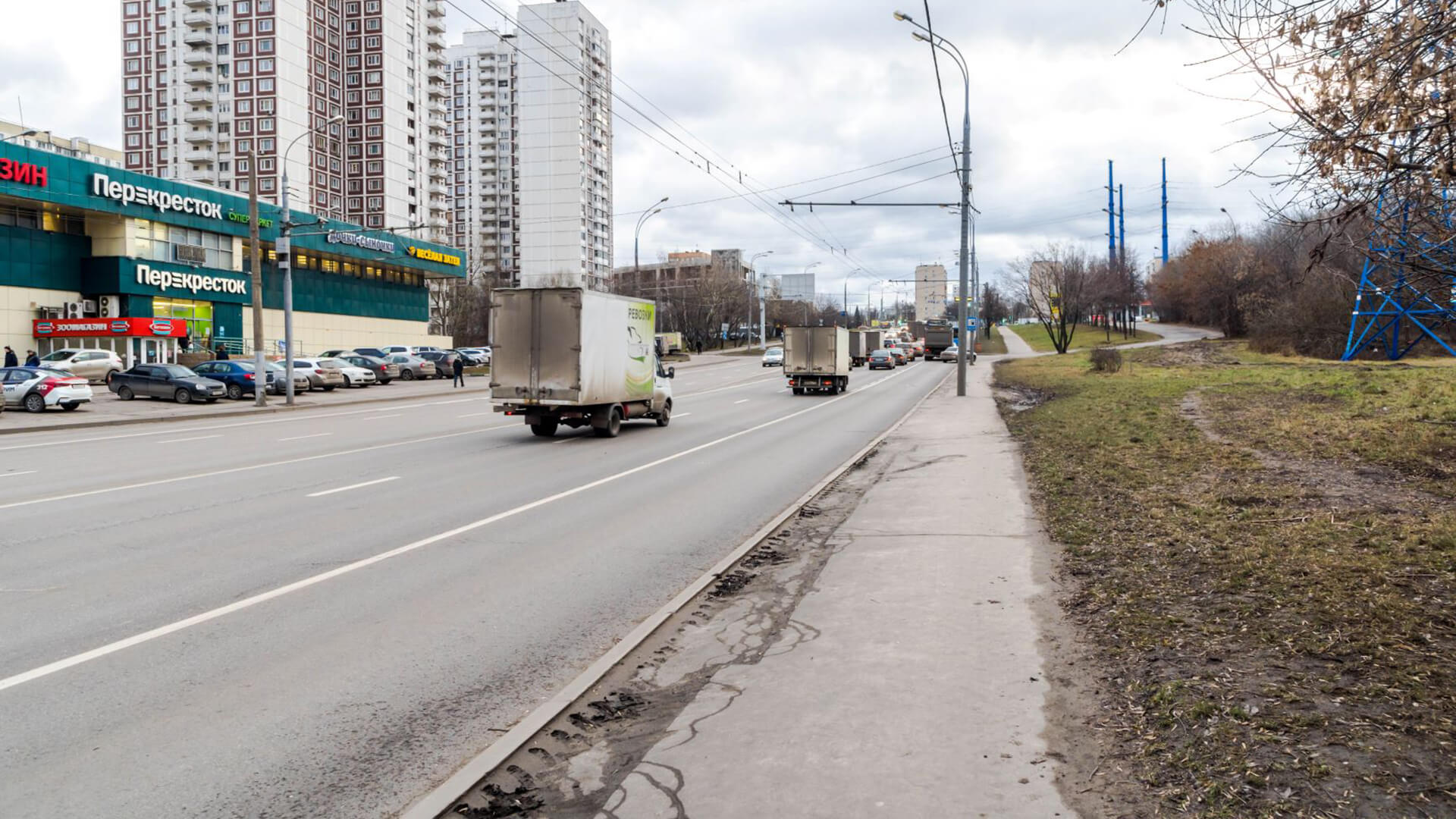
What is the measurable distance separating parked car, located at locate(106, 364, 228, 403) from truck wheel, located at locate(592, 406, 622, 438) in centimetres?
2063

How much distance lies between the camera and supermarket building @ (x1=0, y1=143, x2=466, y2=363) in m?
48.1

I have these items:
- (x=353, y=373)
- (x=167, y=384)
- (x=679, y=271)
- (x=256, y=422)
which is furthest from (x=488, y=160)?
(x=256, y=422)

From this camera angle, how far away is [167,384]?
115 feet

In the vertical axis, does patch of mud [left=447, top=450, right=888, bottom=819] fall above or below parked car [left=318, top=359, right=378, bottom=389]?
below

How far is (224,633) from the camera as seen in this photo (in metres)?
6.14

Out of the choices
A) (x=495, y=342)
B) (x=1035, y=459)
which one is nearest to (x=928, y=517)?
(x=1035, y=459)

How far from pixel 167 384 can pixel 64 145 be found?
2613 inches

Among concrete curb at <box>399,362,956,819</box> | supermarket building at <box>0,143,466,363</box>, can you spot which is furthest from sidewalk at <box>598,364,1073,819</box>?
supermarket building at <box>0,143,466,363</box>

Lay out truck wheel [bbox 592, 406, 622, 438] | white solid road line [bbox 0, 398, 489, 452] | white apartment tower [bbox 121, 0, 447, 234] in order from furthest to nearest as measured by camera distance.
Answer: white apartment tower [bbox 121, 0, 447, 234]
truck wheel [bbox 592, 406, 622, 438]
white solid road line [bbox 0, 398, 489, 452]

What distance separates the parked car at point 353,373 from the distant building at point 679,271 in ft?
169

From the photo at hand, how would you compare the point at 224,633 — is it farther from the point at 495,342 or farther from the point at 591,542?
the point at 495,342

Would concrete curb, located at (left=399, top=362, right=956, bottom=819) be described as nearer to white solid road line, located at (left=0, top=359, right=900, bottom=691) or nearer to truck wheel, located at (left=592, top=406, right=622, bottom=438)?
white solid road line, located at (left=0, top=359, right=900, bottom=691)

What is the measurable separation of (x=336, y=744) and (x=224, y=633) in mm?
2196

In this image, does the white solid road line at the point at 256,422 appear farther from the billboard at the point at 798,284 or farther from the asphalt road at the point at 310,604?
the billboard at the point at 798,284
